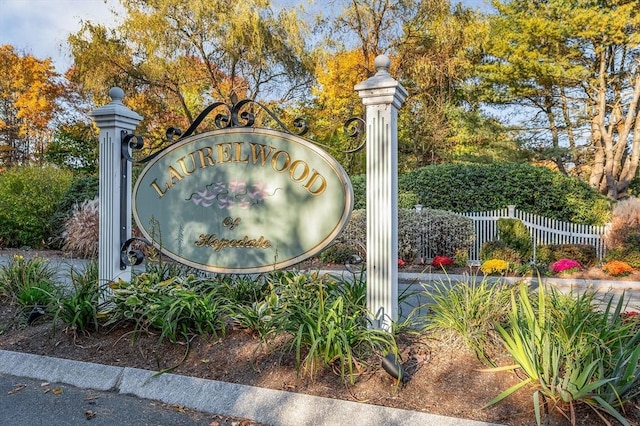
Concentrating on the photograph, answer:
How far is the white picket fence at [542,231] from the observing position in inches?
410

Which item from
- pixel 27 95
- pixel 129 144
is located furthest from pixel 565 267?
pixel 27 95

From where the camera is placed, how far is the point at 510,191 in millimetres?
12492

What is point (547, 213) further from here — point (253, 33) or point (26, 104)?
point (26, 104)

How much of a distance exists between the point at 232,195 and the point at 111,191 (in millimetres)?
1207

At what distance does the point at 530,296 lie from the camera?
3.57 metres

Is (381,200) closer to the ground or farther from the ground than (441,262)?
farther from the ground

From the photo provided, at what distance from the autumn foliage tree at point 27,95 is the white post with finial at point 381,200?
22.5 metres

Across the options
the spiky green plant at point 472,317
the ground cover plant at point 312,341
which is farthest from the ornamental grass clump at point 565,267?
the spiky green plant at point 472,317

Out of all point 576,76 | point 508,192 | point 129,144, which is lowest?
point 508,192

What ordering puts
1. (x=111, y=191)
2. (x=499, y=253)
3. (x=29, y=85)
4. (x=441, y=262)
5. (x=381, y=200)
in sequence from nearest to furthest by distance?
(x=381, y=200) < (x=111, y=191) < (x=441, y=262) < (x=499, y=253) < (x=29, y=85)

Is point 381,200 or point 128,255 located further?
point 128,255

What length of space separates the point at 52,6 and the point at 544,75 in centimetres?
1890

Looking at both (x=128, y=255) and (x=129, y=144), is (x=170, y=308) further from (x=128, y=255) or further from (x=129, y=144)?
(x=129, y=144)

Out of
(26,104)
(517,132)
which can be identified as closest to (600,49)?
(517,132)
